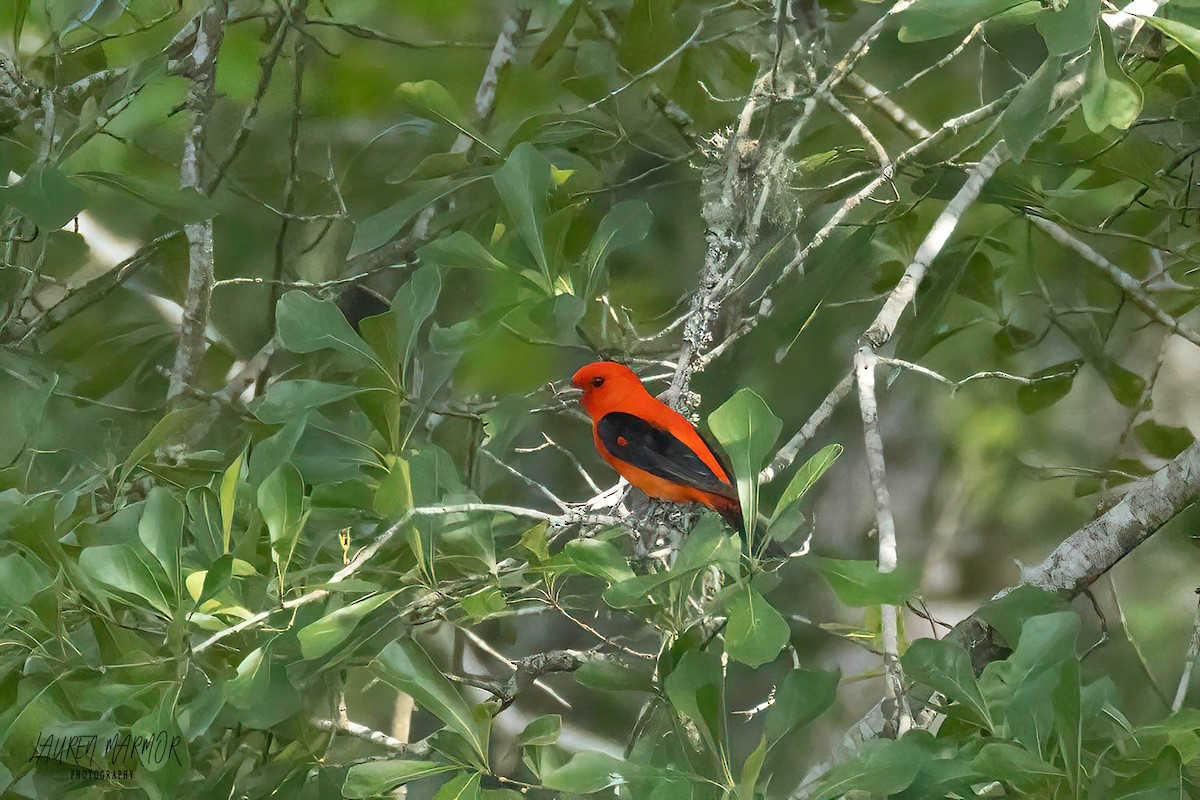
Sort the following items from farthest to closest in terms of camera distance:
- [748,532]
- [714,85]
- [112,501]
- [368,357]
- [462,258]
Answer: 1. [714,85]
2. [112,501]
3. [462,258]
4. [368,357]
5. [748,532]

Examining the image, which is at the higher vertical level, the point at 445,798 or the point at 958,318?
the point at 958,318

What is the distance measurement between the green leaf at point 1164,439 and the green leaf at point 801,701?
148 cm

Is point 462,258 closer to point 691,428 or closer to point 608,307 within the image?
point 608,307

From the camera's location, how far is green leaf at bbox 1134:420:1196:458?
2.33 meters

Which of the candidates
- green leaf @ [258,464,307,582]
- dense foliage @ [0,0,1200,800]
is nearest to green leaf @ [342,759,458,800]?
dense foliage @ [0,0,1200,800]

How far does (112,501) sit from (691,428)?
107 cm

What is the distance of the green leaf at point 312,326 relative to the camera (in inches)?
61.2

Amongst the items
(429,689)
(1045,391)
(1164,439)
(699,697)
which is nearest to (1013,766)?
(699,697)

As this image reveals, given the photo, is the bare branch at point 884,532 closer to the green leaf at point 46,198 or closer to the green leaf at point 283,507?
Answer: the green leaf at point 283,507

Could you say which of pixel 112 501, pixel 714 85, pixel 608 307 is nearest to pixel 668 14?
pixel 714 85

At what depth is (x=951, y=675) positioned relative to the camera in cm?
119

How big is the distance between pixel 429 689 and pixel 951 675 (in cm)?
62

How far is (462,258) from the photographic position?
167 centimetres

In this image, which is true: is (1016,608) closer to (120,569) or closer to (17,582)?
(120,569)
